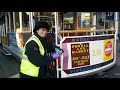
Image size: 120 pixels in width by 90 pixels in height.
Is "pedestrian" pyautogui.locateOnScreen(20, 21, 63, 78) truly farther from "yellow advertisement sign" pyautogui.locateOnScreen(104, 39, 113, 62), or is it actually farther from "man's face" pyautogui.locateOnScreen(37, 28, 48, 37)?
"yellow advertisement sign" pyautogui.locateOnScreen(104, 39, 113, 62)

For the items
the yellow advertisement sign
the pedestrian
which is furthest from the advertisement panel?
the pedestrian

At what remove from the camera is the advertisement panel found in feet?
13.9

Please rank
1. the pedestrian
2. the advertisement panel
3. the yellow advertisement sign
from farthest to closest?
the yellow advertisement sign → the advertisement panel → the pedestrian

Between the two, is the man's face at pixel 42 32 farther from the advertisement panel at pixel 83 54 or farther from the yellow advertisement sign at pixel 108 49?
the yellow advertisement sign at pixel 108 49

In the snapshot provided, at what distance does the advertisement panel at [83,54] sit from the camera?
424 cm

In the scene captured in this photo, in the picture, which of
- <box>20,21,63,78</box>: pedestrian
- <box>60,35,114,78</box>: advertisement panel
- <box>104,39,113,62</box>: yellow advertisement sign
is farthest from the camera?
<box>104,39,113,62</box>: yellow advertisement sign

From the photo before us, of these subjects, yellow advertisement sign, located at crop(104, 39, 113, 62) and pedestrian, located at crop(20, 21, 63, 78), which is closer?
pedestrian, located at crop(20, 21, 63, 78)

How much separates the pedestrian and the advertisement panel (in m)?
1.19

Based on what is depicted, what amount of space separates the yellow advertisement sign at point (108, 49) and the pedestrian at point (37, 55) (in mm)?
2120

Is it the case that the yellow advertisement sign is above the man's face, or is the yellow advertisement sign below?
below

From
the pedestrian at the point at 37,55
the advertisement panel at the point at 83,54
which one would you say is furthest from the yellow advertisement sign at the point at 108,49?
the pedestrian at the point at 37,55

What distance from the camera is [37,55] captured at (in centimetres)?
285

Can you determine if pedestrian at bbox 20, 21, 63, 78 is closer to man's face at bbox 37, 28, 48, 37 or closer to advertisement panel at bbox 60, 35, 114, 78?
man's face at bbox 37, 28, 48, 37
